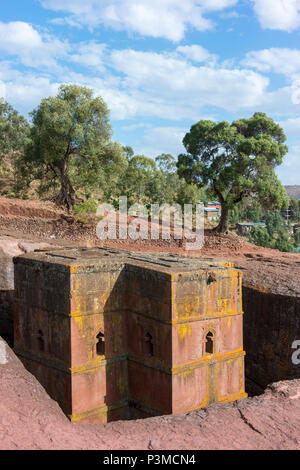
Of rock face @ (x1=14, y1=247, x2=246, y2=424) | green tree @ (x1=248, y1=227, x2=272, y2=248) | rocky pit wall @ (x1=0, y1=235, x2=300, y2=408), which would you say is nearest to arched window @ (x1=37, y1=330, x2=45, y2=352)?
rock face @ (x1=14, y1=247, x2=246, y2=424)

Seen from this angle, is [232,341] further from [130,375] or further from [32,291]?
[32,291]

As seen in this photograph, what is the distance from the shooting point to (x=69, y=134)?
2436 centimetres

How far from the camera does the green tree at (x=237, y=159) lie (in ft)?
82.1

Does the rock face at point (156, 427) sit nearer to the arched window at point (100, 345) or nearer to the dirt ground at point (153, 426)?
the dirt ground at point (153, 426)

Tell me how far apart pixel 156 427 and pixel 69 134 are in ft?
67.2

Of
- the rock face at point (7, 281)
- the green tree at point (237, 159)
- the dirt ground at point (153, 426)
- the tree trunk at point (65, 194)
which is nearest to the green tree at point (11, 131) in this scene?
the tree trunk at point (65, 194)

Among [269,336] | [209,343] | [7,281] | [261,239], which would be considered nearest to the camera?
[209,343]

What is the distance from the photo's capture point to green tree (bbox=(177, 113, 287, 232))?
2502 centimetres

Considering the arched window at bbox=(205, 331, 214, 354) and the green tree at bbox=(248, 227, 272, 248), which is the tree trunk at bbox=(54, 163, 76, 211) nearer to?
the arched window at bbox=(205, 331, 214, 354)

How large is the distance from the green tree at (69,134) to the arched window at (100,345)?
607 inches

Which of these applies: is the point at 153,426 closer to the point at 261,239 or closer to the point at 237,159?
the point at 237,159

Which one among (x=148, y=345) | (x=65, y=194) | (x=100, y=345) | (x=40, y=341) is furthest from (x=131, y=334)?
(x=65, y=194)

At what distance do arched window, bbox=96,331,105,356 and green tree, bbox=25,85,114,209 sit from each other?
15412 mm
